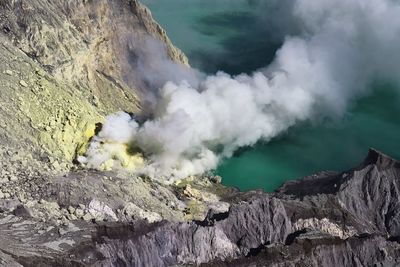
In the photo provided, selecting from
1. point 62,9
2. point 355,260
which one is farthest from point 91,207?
point 62,9

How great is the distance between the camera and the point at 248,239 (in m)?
50.6

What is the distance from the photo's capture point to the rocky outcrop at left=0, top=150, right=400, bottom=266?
45969 mm

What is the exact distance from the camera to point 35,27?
63531 millimetres

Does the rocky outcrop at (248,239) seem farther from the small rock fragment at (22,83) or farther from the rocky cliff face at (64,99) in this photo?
the small rock fragment at (22,83)

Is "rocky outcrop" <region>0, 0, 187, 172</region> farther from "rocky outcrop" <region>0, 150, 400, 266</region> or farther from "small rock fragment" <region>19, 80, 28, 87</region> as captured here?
"rocky outcrop" <region>0, 150, 400, 266</region>

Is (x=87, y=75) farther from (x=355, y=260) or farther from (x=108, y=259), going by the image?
(x=355, y=260)

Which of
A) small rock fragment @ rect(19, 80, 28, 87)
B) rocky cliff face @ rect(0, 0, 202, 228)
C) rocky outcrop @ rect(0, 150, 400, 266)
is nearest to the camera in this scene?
rocky outcrop @ rect(0, 150, 400, 266)

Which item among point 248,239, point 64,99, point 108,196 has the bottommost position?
point 248,239

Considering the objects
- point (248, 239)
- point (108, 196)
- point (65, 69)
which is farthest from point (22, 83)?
point (248, 239)

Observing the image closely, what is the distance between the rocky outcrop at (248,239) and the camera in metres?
46.0

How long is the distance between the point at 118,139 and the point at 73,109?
5001 mm

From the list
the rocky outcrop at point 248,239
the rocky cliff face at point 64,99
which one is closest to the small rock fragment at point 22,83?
the rocky cliff face at point 64,99

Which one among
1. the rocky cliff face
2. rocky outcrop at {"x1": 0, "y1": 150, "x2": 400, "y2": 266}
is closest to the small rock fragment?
the rocky cliff face

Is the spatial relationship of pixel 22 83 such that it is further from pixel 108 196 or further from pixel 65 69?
pixel 108 196
